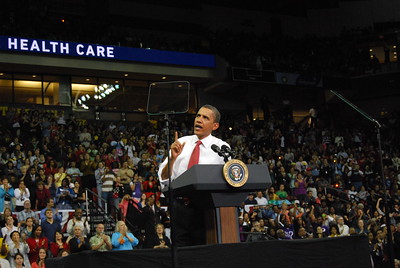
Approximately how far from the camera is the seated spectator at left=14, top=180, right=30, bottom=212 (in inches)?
456

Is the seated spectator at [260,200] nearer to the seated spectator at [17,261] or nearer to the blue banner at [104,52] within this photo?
the seated spectator at [17,261]

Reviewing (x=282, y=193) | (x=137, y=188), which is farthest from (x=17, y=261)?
(x=282, y=193)

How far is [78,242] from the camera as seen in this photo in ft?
32.5

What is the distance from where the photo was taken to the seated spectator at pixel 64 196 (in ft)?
39.5

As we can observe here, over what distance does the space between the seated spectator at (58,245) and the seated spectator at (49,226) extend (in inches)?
8.7

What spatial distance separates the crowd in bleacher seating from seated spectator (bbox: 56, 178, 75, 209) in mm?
26

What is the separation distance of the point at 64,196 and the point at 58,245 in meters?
2.45

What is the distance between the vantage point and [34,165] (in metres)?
13.2

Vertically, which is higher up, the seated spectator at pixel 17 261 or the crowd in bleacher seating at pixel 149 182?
the crowd in bleacher seating at pixel 149 182

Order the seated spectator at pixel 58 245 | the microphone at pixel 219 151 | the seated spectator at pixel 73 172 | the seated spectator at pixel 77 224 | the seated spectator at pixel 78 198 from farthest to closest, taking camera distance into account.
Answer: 1. the seated spectator at pixel 73 172
2. the seated spectator at pixel 78 198
3. the seated spectator at pixel 77 224
4. the seated spectator at pixel 58 245
5. the microphone at pixel 219 151

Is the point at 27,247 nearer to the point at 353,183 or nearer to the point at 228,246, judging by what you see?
the point at 228,246

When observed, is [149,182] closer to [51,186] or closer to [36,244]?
[51,186]

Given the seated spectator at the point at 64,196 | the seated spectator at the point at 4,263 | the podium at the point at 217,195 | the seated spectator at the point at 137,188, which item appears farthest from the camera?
the seated spectator at the point at 137,188

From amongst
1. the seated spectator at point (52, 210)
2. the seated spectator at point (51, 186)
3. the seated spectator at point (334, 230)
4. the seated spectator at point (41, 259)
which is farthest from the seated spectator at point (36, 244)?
the seated spectator at point (334, 230)
